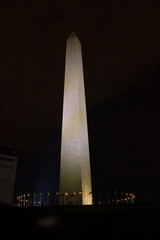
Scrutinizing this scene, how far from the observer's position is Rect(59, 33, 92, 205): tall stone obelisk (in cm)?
2241

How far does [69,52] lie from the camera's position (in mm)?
29359

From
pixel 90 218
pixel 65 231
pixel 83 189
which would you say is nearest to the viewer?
pixel 65 231

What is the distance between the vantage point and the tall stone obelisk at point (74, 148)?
2241 centimetres

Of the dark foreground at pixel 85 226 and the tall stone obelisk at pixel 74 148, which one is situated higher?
the tall stone obelisk at pixel 74 148

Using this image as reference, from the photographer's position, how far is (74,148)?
2359cm

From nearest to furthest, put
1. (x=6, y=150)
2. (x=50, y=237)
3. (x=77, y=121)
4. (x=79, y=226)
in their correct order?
(x=6, y=150)
(x=50, y=237)
(x=79, y=226)
(x=77, y=121)

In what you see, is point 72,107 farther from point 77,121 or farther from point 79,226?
point 79,226

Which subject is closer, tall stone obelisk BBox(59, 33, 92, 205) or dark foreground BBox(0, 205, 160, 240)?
dark foreground BBox(0, 205, 160, 240)

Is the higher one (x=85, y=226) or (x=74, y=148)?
(x=74, y=148)

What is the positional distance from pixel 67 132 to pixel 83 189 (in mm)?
6401

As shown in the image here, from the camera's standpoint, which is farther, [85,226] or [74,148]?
[74,148]

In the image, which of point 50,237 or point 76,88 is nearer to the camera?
point 50,237

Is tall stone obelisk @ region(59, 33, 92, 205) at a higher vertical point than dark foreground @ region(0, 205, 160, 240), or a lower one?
higher

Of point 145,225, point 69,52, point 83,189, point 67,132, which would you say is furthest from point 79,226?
point 69,52
